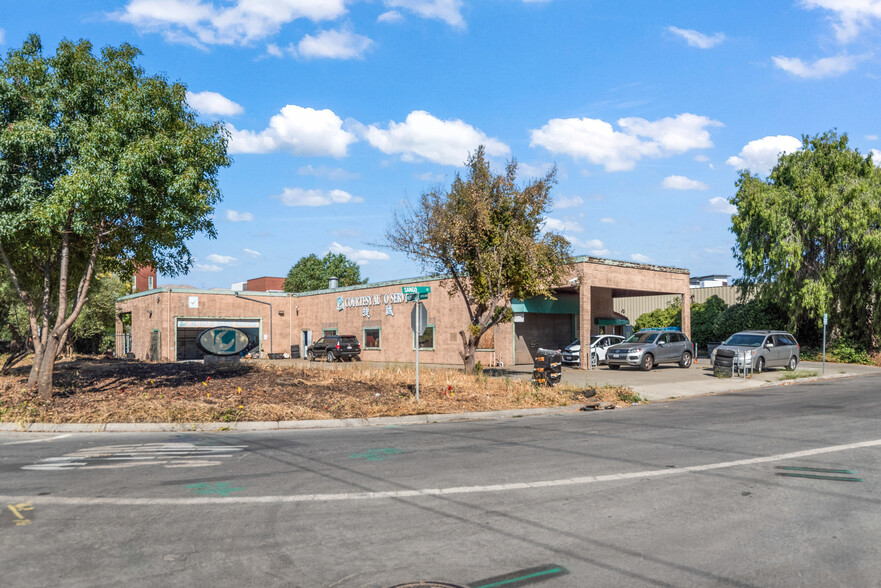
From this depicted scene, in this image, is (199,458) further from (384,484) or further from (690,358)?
(690,358)

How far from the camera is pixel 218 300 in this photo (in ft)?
143

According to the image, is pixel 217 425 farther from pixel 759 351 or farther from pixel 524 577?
pixel 759 351

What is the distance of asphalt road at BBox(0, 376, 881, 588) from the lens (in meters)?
4.68

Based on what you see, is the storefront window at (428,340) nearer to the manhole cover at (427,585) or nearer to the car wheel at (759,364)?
the car wheel at (759,364)

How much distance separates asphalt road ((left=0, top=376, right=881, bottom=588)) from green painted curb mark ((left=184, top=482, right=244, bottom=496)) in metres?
0.05

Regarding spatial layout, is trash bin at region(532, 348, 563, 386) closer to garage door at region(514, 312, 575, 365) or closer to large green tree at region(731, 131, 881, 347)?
garage door at region(514, 312, 575, 365)

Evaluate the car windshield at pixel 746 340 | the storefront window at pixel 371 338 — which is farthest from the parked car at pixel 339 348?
the car windshield at pixel 746 340

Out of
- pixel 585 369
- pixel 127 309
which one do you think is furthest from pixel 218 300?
pixel 585 369

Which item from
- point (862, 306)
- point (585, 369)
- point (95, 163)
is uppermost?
point (95, 163)

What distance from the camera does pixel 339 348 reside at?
38.7 m

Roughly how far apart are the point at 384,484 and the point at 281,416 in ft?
20.9

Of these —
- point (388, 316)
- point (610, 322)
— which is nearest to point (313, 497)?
point (610, 322)

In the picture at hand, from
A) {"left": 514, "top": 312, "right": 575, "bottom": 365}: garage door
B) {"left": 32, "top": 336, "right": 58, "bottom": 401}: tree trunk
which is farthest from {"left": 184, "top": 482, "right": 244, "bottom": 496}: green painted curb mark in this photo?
{"left": 514, "top": 312, "right": 575, "bottom": 365}: garage door

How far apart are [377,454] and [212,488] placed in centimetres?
262
